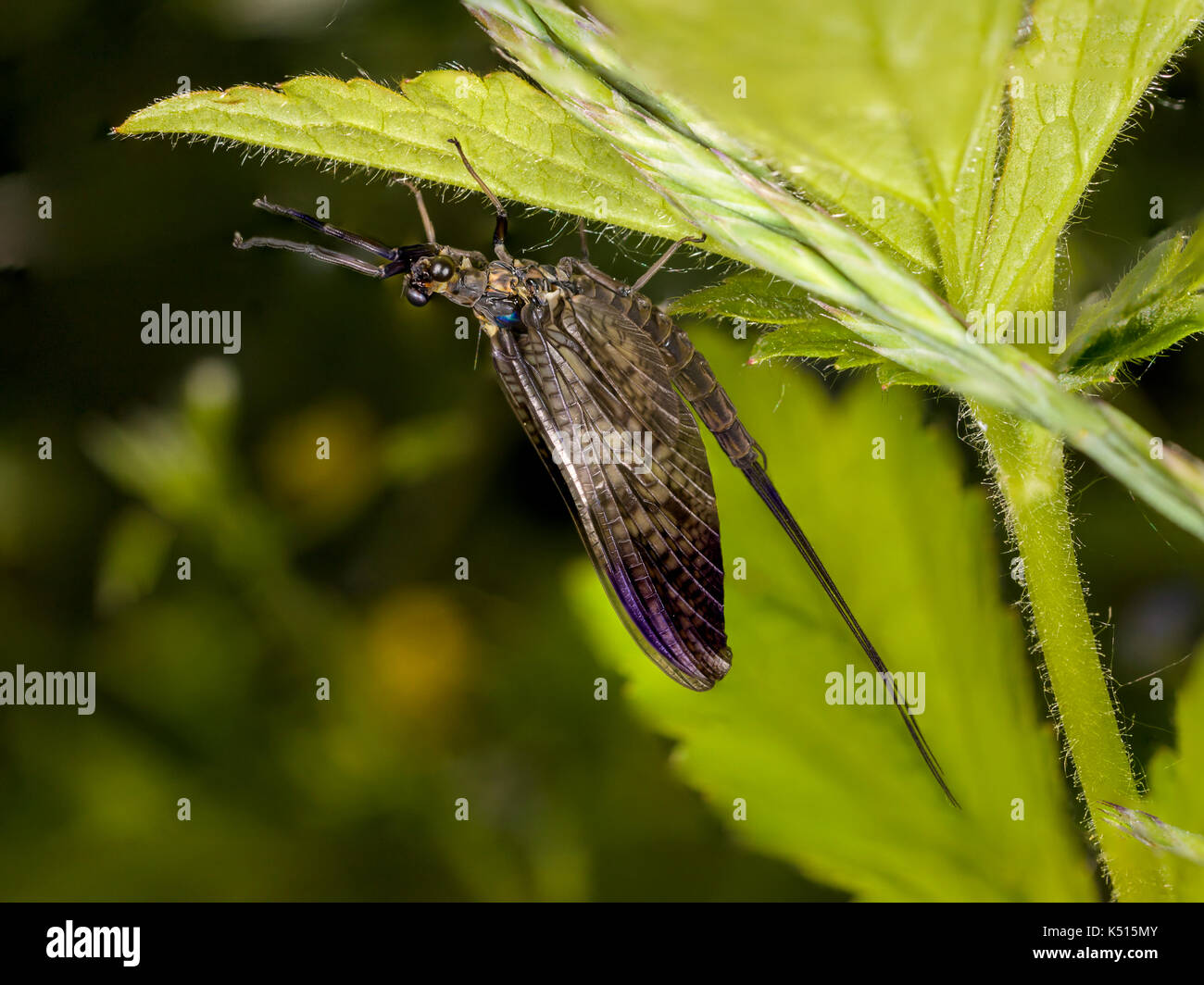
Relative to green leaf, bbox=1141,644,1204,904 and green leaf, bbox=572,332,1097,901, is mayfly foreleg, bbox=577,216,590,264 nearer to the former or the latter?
green leaf, bbox=572,332,1097,901

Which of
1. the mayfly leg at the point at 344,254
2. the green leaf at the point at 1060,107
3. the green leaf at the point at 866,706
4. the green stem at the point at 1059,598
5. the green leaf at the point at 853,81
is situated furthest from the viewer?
the mayfly leg at the point at 344,254

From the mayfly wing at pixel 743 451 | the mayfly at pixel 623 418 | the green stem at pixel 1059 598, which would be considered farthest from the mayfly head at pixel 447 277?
the green stem at pixel 1059 598

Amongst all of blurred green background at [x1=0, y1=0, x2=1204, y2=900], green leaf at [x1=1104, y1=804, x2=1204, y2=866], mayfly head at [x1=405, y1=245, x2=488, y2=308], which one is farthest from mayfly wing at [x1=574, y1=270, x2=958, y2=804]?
blurred green background at [x1=0, y1=0, x2=1204, y2=900]

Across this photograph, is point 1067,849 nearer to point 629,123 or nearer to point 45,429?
point 629,123

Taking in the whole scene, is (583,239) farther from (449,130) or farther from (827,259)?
(827,259)

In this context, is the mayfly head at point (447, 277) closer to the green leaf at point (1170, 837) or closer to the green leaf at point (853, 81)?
the green leaf at point (853, 81)

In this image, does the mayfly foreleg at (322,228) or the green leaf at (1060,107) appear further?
the mayfly foreleg at (322,228)
